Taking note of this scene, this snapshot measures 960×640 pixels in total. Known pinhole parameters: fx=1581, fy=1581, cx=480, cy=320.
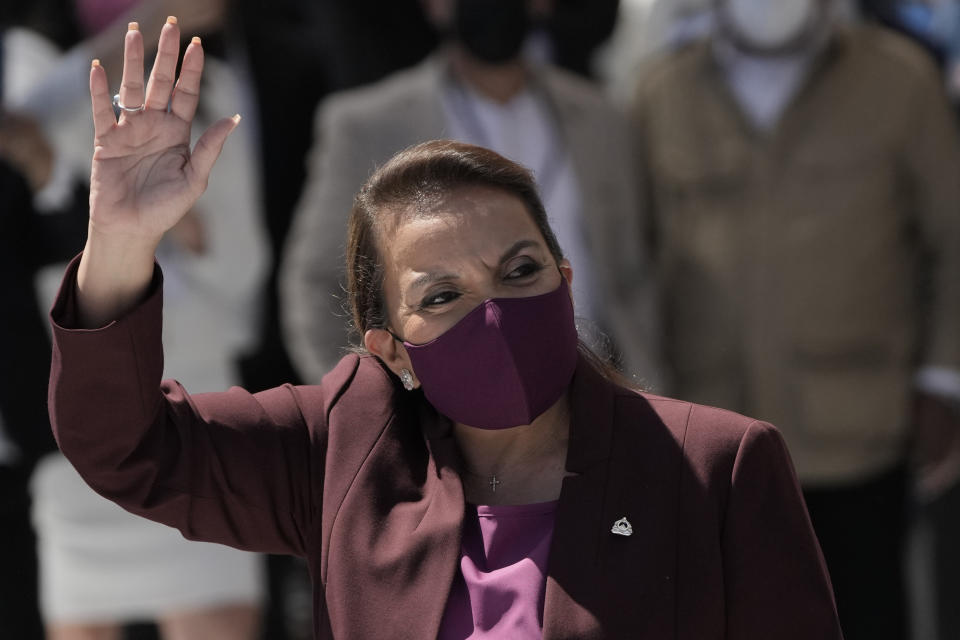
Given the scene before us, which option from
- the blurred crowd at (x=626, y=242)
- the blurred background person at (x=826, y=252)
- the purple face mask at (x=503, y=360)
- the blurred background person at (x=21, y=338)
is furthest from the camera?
the blurred background person at (x=826, y=252)

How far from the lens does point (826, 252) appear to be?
4684 millimetres

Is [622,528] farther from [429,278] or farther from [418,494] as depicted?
[429,278]

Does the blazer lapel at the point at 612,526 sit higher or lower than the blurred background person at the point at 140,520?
higher

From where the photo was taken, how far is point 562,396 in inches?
106

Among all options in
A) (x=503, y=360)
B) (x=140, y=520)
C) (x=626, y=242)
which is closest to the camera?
(x=503, y=360)

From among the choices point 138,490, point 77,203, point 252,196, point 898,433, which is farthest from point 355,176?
point 138,490

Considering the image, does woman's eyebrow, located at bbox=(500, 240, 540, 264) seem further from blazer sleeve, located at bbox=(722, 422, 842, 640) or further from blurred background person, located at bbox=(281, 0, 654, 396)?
blurred background person, located at bbox=(281, 0, 654, 396)

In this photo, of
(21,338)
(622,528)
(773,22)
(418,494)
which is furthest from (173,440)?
(773,22)

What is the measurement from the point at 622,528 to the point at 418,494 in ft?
1.20

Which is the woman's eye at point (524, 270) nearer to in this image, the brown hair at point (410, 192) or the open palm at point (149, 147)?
the brown hair at point (410, 192)

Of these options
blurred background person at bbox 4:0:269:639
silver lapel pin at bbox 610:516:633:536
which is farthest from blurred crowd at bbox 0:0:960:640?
silver lapel pin at bbox 610:516:633:536

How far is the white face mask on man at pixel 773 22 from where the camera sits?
4793 millimetres

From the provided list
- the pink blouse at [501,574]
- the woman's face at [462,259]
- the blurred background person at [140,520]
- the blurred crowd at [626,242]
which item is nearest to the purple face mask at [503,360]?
the woman's face at [462,259]

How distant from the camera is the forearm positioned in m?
2.38
